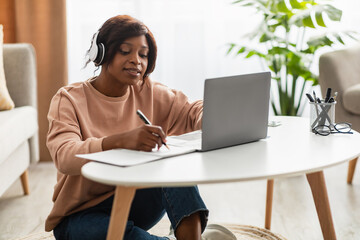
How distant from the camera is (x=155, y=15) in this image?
339cm

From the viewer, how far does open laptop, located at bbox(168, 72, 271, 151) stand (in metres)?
1.35

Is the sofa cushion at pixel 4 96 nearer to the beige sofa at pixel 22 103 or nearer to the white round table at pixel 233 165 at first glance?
the beige sofa at pixel 22 103

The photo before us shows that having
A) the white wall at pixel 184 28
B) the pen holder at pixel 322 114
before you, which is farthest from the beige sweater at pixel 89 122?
the white wall at pixel 184 28

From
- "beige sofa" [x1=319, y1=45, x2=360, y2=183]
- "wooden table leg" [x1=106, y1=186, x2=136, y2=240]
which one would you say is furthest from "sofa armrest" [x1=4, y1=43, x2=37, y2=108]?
"wooden table leg" [x1=106, y1=186, x2=136, y2=240]

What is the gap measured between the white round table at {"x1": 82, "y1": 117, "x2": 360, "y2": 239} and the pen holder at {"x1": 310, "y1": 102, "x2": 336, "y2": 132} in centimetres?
6

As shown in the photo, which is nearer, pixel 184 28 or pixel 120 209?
pixel 120 209

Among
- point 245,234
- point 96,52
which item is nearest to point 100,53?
point 96,52

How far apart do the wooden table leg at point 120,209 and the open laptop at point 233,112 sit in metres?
0.25

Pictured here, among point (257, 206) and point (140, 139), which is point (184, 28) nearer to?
point (257, 206)

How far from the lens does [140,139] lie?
4.33 feet

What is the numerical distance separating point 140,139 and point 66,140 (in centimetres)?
20

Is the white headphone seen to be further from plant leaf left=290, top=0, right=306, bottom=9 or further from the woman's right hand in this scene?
plant leaf left=290, top=0, right=306, bottom=9

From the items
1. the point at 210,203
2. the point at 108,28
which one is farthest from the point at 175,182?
the point at 210,203

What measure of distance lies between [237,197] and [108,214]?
115 cm
